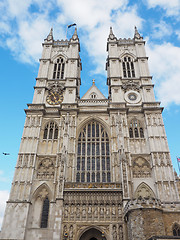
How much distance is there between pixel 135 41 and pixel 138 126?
549 inches

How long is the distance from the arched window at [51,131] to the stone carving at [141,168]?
28.9 feet

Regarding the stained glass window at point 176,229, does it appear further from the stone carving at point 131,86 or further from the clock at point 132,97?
the stone carving at point 131,86

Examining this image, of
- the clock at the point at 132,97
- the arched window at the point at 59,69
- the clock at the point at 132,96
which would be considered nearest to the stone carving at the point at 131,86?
the clock at the point at 132,97

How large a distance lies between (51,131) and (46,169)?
451 centimetres

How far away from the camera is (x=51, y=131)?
24.6 meters

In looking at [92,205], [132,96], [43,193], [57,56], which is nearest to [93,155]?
[92,205]

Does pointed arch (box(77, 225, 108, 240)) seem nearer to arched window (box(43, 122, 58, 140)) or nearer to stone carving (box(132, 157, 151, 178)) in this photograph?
stone carving (box(132, 157, 151, 178))

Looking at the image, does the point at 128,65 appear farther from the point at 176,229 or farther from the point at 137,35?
the point at 176,229

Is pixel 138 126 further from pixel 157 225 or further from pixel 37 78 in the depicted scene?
pixel 37 78

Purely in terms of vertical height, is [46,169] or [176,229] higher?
[46,169]

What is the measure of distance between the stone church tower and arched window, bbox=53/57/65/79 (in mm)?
147

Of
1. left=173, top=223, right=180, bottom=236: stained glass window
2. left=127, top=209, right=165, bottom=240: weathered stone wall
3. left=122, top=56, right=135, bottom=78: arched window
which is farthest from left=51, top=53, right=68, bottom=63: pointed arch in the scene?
left=173, top=223, right=180, bottom=236: stained glass window

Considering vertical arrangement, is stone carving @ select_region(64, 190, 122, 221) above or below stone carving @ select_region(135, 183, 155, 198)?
below

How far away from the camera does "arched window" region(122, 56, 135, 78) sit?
29056 mm
